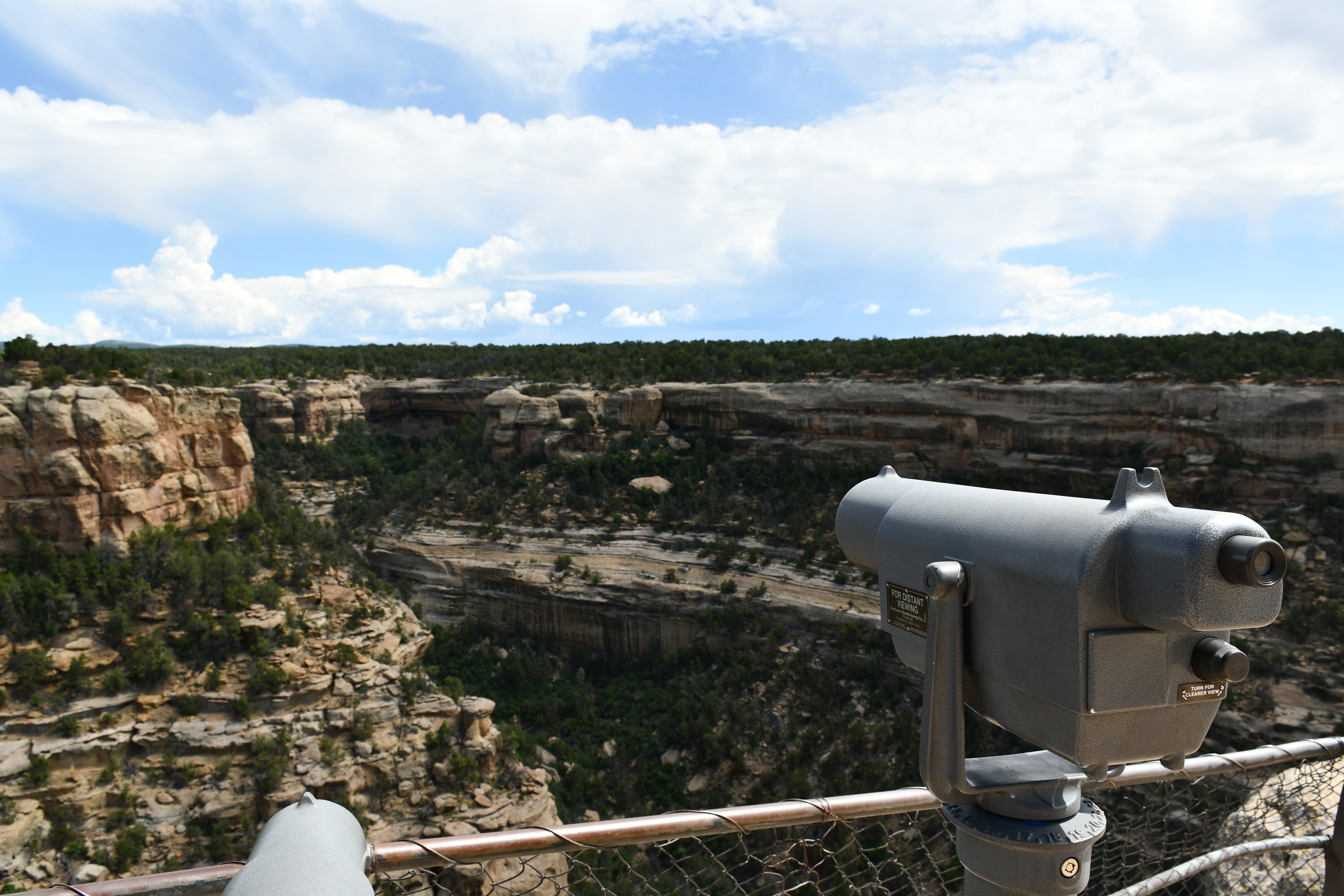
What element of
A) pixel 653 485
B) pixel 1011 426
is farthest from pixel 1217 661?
pixel 653 485

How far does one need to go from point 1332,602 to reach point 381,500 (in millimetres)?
28741

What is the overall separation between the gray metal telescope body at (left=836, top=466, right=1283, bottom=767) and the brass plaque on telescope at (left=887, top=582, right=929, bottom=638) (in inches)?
5.1

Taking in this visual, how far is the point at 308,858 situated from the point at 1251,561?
1.72 metres

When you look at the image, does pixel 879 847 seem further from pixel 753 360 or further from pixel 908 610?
pixel 753 360

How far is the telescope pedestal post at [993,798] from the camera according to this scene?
179 cm

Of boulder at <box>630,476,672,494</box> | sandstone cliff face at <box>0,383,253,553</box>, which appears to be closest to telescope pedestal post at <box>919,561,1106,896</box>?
sandstone cliff face at <box>0,383,253,553</box>

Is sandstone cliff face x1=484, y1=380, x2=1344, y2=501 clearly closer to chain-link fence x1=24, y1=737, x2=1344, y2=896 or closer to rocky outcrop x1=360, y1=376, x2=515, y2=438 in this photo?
rocky outcrop x1=360, y1=376, x2=515, y2=438

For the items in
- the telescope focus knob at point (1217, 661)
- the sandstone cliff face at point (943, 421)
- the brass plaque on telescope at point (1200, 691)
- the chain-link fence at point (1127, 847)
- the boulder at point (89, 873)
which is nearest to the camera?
the telescope focus knob at point (1217, 661)

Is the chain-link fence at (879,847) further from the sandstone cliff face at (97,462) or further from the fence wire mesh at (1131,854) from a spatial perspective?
the sandstone cliff face at (97,462)

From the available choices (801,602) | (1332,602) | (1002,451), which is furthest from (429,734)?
(1332,602)

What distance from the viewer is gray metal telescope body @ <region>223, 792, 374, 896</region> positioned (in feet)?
3.14

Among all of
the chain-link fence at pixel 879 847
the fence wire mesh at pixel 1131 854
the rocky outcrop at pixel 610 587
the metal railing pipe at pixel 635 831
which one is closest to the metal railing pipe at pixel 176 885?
the chain-link fence at pixel 879 847

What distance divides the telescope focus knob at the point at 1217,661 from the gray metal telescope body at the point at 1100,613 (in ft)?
0.06

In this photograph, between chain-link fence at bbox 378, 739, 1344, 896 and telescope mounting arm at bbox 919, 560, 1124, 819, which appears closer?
telescope mounting arm at bbox 919, 560, 1124, 819
